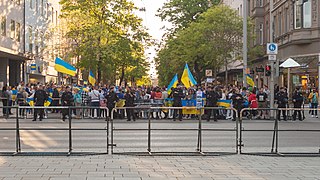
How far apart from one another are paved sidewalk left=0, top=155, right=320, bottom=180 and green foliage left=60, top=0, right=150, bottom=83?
1175 inches

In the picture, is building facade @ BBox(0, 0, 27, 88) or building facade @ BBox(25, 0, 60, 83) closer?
building facade @ BBox(0, 0, 27, 88)

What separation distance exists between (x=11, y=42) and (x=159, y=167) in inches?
1372

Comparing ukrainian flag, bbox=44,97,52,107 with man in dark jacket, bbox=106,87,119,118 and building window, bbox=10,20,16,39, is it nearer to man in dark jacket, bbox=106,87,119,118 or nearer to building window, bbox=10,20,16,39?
man in dark jacket, bbox=106,87,119,118

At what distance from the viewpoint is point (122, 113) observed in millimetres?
14312

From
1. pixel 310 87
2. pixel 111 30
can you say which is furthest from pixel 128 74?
pixel 310 87

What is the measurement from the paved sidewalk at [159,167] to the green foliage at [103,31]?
29.8m

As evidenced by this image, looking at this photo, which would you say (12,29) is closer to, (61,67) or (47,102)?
(61,67)

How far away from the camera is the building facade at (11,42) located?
3959 cm

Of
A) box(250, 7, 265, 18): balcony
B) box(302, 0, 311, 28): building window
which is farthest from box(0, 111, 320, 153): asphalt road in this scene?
box(250, 7, 265, 18): balcony

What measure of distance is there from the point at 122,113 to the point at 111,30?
2825 centimetres

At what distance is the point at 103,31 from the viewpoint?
39.7 metres

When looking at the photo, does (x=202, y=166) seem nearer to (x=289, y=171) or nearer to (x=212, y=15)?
(x=289, y=171)

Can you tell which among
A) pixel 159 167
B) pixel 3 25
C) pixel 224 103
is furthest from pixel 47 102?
pixel 3 25

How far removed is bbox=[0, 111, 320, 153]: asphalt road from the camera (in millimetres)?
11672
